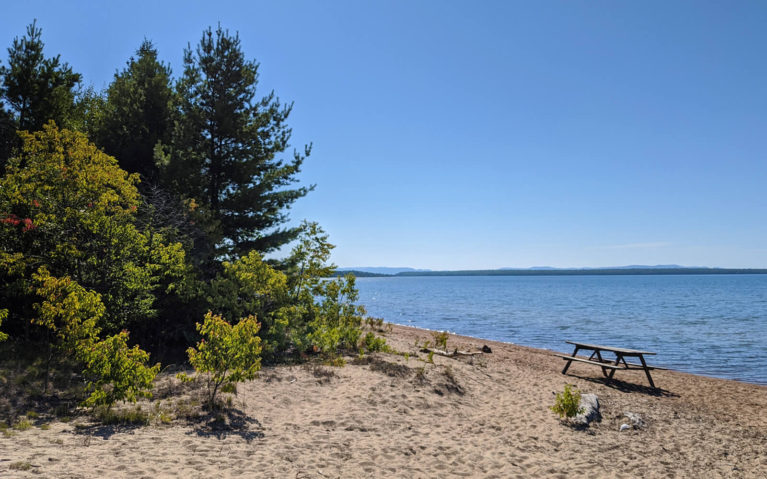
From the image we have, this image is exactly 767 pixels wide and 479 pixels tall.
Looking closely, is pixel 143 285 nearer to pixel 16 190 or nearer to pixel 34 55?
pixel 16 190

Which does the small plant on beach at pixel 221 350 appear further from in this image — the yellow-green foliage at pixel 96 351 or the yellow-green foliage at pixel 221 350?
the yellow-green foliage at pixel 96 351

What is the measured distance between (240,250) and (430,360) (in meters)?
8.80

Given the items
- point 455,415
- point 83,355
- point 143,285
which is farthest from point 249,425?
point 143,285

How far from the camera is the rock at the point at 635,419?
9477 millimetres

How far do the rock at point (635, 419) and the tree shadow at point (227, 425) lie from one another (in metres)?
8.26

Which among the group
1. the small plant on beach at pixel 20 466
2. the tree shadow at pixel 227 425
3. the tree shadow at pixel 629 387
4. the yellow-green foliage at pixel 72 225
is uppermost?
the yellow-green foliage at pixel 72 225

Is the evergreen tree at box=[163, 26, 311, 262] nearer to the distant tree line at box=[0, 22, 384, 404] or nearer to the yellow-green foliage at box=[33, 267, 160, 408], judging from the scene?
the distant tree line at box=[0, 22, 384, 404]

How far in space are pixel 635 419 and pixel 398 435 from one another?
593 centimetres

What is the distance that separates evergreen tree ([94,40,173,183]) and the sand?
36.8 ft

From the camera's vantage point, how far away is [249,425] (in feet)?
25.5

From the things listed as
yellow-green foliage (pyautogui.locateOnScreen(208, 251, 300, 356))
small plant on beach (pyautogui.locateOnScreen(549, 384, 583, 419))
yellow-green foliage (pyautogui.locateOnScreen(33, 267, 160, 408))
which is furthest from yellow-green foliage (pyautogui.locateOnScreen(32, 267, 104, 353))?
small plant on beach (pyautogui.locateOnScreen(549, 384, 583, 419))

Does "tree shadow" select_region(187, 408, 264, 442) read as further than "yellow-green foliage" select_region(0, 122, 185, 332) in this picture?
No

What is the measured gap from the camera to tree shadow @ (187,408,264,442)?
720 cm

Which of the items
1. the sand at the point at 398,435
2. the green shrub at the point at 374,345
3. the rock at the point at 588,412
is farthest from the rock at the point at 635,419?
the green shrub at the point at 374,345
